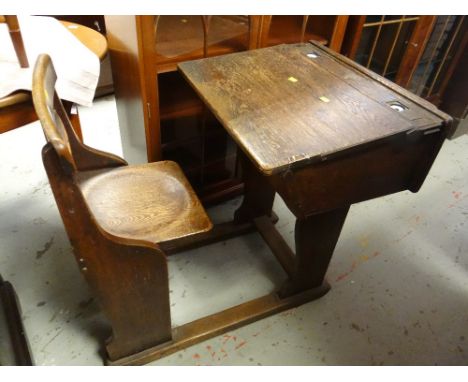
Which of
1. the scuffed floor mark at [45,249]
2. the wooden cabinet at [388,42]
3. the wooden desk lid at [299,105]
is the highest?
the wooden desk lid at [299,105]

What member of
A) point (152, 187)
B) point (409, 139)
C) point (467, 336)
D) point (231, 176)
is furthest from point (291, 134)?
point (467, 336)

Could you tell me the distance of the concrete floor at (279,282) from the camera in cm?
136

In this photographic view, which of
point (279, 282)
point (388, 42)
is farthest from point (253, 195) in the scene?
point (388, 42)

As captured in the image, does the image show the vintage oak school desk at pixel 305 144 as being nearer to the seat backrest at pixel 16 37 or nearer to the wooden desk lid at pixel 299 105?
the wooden desk lid at pixel 299 105

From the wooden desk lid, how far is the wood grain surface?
12.1 inches

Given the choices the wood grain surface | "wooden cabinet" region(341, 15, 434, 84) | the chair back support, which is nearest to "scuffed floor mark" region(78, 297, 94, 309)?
the wood grain surface

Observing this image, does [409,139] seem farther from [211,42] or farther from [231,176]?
[231,176]

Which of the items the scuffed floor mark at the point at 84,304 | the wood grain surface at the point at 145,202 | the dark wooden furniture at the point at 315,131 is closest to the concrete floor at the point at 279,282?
the scuffed floor mark at the point at 84,304

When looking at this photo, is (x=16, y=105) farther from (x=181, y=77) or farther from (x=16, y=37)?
(x=181, y=77)

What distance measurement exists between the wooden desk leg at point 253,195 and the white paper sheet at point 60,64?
73 centimetres

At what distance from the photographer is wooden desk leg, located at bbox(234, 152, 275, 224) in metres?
1.62

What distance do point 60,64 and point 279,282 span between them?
3.97 ft

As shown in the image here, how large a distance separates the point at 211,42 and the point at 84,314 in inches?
→ 48.0

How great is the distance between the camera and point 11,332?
125 cm
